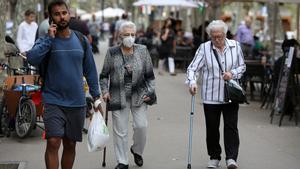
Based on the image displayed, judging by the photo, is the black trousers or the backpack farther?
the black trousers

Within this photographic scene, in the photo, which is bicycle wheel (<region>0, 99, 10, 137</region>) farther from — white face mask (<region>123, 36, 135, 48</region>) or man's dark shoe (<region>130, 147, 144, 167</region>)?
white face mask (<region>123, 36, 135, 48</region>)

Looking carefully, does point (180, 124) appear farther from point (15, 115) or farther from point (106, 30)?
point (106, 30)

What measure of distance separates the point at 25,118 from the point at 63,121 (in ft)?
12.4

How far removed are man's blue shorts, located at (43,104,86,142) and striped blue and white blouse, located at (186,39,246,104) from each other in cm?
187

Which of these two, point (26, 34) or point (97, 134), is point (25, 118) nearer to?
point (97, 134)

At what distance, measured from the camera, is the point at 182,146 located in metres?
9.80

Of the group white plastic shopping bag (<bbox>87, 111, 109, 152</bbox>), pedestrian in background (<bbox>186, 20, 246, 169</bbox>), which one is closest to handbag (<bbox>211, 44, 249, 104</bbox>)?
pedestrian in background (<bbox>186, 20, 246, 169</bbox>)

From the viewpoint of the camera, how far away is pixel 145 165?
847 cm

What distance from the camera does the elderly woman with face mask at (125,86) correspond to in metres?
7.89

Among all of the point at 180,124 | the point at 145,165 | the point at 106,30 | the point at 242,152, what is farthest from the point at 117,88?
the point at 106,30

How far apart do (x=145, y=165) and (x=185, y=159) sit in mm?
657

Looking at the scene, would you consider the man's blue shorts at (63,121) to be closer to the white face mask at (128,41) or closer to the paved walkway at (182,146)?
the white face mask at (128,41)

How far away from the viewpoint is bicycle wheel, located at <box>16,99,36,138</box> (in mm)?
9750

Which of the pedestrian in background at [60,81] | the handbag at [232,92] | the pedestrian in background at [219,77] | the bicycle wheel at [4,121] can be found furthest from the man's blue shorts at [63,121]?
the bicycle wheel at [4,121]
